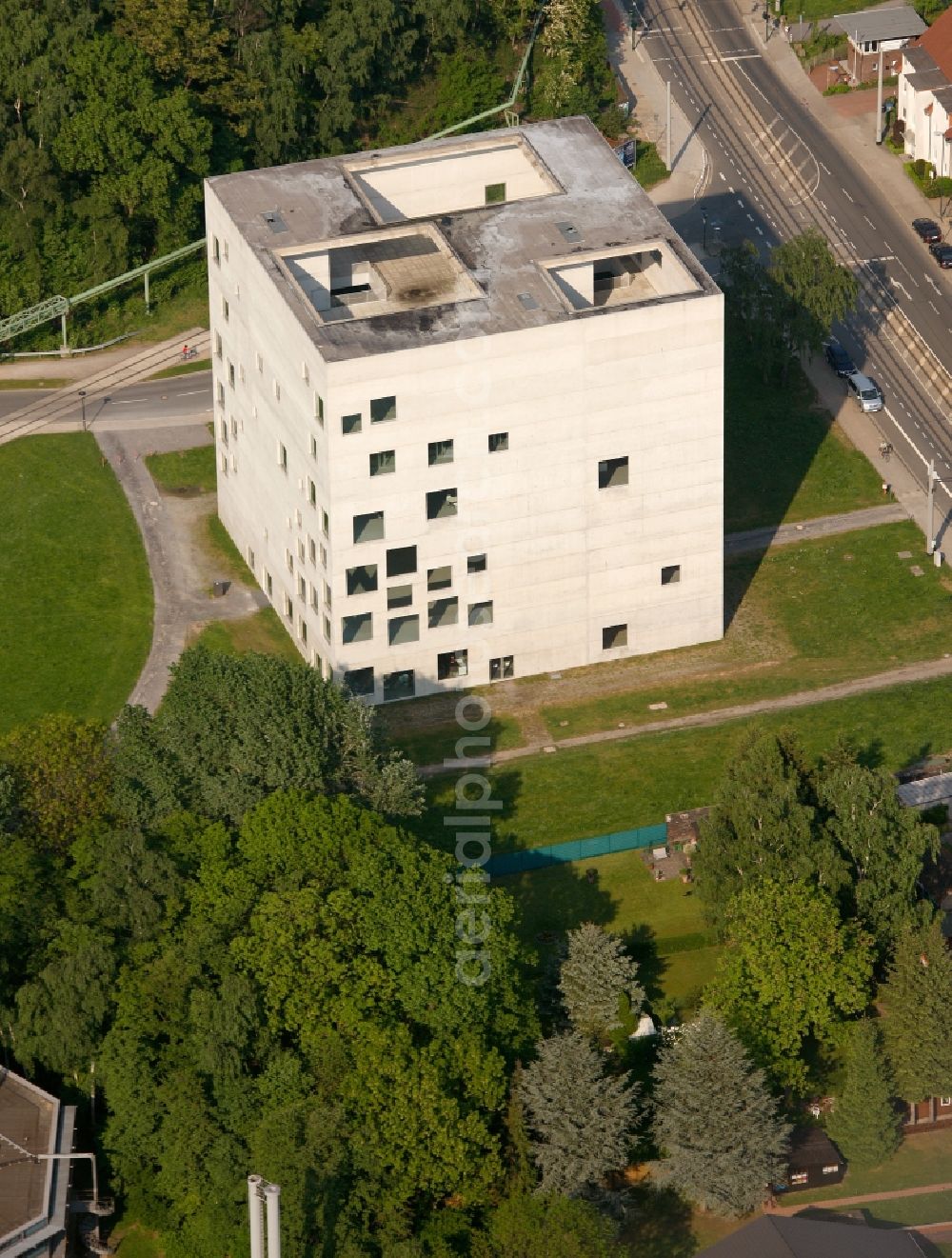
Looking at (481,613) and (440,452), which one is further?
(481,613)

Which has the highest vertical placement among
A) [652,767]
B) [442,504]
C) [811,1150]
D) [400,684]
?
[442,504]

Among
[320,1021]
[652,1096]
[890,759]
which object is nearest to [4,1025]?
[320,1021]

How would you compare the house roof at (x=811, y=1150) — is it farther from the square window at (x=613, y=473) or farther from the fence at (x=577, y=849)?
the square window at (x=613, y=473)

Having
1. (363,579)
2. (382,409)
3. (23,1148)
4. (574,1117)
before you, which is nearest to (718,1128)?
(574,1117)

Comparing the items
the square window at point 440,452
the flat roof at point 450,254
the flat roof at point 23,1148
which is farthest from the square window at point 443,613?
the flat roof at point 23,1148

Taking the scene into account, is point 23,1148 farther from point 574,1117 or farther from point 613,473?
point 613,473
